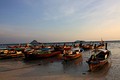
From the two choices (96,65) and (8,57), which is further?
(8,57)

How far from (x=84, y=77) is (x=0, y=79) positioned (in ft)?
33.2

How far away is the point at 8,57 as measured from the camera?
44594 millimetres

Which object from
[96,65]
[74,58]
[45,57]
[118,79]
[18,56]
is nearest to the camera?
[118,79]

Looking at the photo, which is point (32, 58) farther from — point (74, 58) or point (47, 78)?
point (47, 78)

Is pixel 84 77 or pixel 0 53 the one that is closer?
pixel 84 77

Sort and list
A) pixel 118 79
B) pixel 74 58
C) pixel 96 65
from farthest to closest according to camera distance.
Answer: pixel 74 58, pixel 96 65, pixel 118 79

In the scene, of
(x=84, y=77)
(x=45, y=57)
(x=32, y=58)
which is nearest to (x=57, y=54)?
(x=45, y=57)

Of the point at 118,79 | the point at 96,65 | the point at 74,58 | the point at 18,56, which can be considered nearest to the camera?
the point at 118,79

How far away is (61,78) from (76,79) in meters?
1.81

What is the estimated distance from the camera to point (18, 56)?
46.6 metres

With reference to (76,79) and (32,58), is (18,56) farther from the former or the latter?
(76,79)

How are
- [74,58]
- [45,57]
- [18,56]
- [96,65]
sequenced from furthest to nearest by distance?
[18,56]
[45,57]
[74,58]
[96,65]

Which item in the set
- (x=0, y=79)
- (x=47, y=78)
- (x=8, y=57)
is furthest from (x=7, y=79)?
(x=8, y=57)

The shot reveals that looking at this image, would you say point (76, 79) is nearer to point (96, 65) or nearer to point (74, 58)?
point (96, 65)
